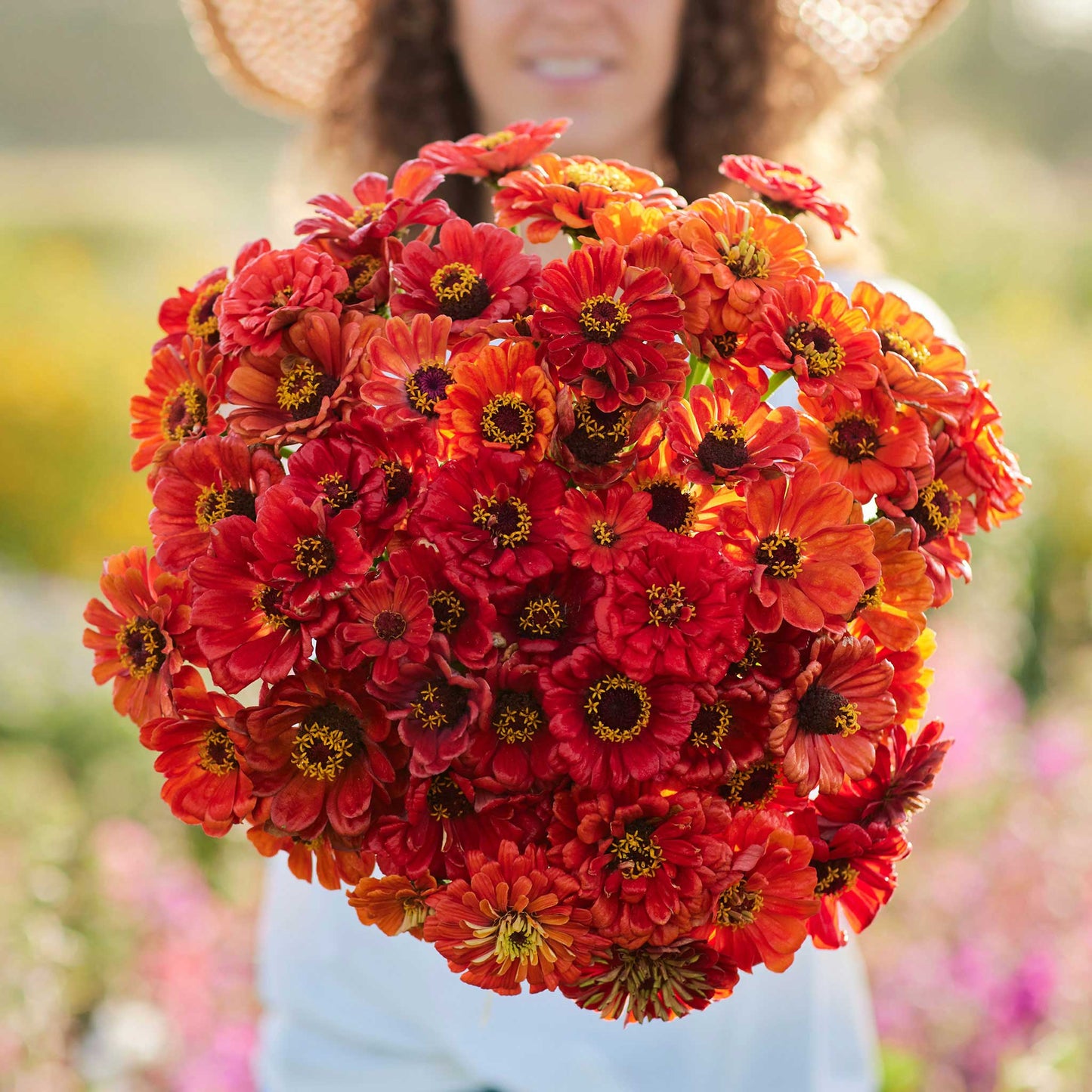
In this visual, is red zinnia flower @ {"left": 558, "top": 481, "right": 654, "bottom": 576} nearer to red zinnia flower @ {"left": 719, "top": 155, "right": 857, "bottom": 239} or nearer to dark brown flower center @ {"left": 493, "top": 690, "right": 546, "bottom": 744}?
dark brown flower center @ {"left": 493, "top": 690, "right": 546, "bottom": 744}

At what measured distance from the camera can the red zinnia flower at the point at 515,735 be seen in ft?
1.79

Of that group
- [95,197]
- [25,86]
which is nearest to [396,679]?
[95,197]

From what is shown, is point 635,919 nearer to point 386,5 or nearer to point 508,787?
point 508,787

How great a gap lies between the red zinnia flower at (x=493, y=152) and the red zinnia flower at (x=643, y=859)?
0.41 metres

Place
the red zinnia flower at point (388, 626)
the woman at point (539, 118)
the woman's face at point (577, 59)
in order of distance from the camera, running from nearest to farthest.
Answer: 1. the red zinnia flower at point (388, 626)
2. the woman at point (539, 118)
3. the woman's face at point (577, 59)

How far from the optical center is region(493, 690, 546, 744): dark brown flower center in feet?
1.82

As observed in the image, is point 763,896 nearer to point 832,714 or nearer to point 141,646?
point 832,714

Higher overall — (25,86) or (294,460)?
(294,460)

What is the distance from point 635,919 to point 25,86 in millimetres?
13433

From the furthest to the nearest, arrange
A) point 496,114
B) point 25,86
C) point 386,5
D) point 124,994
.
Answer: point 25,86 < point 124,994 < point 386,5 < point 496,114

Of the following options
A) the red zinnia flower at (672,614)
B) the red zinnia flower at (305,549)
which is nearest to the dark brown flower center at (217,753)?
the red zinnia flower at (305,549)

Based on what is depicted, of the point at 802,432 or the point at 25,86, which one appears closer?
the point at 802,432

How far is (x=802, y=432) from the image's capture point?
0.59 meters

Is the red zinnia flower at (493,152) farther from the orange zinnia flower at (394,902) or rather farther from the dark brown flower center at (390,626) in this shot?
the orange zinnia flower at (394,902)
